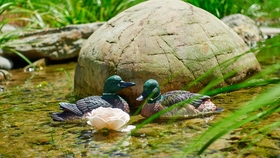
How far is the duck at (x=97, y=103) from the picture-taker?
502cm

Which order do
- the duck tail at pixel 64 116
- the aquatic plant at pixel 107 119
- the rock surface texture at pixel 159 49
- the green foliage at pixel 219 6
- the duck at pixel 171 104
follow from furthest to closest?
the green foliage at pixel 219 6 < the rock surface texture at pixel 159 49 < the duck tail at pixel 64 116 < the duck at pixel 171 104 < the aquatic plant at pixel 107 119

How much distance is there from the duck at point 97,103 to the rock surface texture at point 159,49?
0.34m

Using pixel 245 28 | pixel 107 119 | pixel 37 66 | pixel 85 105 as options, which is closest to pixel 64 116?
pixel 85 105

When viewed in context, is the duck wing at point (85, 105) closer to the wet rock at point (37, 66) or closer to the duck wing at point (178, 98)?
the duck wing at point (178, 98)

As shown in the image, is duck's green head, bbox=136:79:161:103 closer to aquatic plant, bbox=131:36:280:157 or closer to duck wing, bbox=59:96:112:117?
duck wing, bbox=59:96:112:117

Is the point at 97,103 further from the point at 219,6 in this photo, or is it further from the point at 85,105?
the point at 219,6

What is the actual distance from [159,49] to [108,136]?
1630 millimetres

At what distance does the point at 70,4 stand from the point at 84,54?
576 cm

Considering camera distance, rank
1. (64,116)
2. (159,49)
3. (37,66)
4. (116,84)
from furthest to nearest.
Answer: (37,66), (159,49), (116,84), (64,116)

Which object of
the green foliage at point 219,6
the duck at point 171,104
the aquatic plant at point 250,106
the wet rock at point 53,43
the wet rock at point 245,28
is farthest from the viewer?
the green foliage at point 219,6

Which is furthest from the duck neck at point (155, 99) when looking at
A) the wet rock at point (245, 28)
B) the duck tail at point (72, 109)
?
the wet rock at point (245, 28)

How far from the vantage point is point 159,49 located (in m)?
5.63

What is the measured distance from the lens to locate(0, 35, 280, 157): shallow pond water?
362cm

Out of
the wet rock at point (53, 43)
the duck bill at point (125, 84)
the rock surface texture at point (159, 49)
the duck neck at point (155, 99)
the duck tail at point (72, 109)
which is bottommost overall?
the wet rock at point (53, 43)
